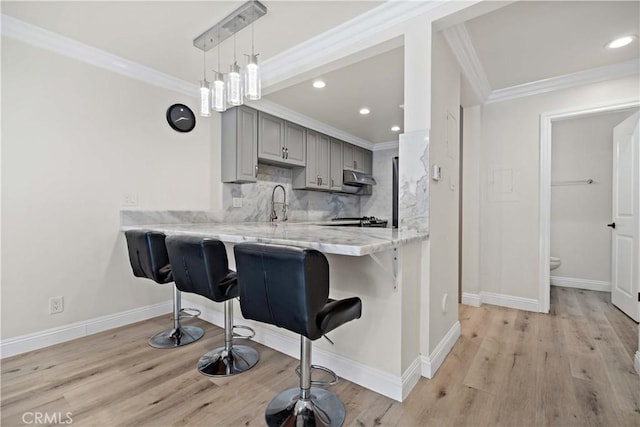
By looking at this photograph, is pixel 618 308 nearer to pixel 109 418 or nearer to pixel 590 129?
pixel 590 129

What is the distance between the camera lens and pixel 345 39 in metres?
2.18

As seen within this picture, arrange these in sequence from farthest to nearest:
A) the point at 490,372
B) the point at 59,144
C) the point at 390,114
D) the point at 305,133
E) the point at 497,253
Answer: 1. the point at 305,133
2. the point at 390,114
3. the point at 497,253
4. the point at 59,144
5. the point at 490,372

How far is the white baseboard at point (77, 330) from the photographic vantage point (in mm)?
2111

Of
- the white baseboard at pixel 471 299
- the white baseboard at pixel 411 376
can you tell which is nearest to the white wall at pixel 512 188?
the white baseboard at pixel 471 299

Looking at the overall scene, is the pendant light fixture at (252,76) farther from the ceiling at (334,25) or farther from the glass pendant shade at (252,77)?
the ceiling at (334,25)

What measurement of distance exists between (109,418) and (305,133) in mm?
3632

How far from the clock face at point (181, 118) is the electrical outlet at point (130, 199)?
0.80m

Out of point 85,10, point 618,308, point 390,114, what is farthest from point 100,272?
point 618,308

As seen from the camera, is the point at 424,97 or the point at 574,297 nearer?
the point at 424,97

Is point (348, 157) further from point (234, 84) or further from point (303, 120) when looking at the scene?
point (234, 84)

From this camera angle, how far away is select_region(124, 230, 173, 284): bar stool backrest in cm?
208

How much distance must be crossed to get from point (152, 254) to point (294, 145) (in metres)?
2.47

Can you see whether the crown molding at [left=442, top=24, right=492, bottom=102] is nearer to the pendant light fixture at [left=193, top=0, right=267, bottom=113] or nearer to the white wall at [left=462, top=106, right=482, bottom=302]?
the white wall at [left=462, top=106, right=482, bottom=302]

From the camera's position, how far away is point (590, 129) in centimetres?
395
